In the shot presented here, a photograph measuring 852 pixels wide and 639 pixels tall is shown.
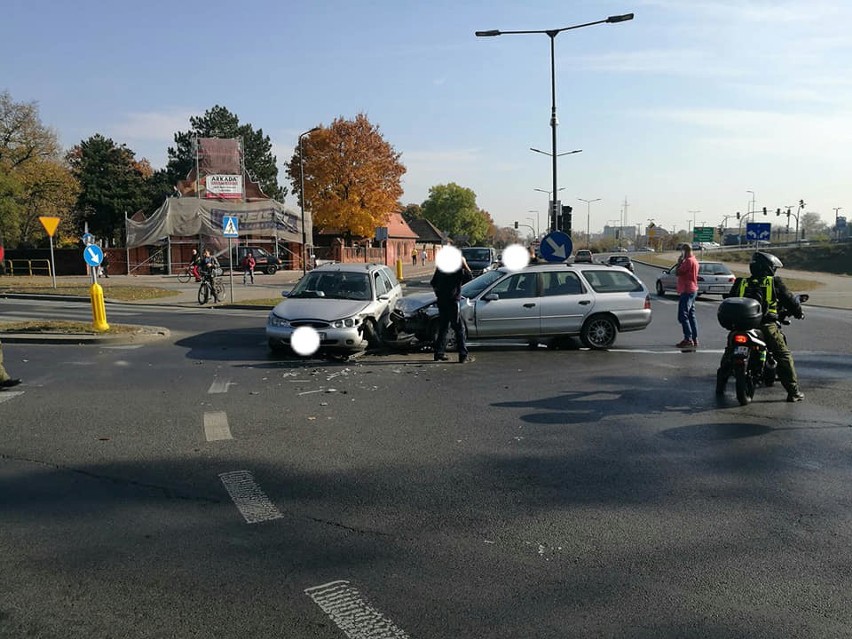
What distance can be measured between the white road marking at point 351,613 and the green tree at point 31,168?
175 feet

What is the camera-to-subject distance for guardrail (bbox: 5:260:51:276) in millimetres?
41281

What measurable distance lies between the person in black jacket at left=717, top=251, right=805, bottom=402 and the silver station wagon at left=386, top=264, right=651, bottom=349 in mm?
4378

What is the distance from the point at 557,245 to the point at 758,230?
950 inches

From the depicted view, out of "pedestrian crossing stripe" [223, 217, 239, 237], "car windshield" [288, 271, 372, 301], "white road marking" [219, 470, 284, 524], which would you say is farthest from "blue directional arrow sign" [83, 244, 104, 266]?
"white road marking" [219, 470, 284, 524]

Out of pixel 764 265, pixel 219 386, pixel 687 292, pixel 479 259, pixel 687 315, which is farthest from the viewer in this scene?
pixel 479 259

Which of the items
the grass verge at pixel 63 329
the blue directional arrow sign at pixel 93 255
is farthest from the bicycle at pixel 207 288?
the grass verge at pixel 63 329

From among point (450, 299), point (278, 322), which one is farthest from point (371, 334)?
point (450, 299)

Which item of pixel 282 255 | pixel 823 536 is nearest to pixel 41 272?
pixel 282 255

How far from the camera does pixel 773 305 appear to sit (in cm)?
810

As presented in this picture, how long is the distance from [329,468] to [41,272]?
43065 millimetres

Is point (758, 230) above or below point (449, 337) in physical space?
above

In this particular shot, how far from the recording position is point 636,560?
155 inches

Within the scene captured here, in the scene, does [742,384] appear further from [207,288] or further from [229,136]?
[229,136]

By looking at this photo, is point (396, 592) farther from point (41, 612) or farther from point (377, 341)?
point (377, 341)
